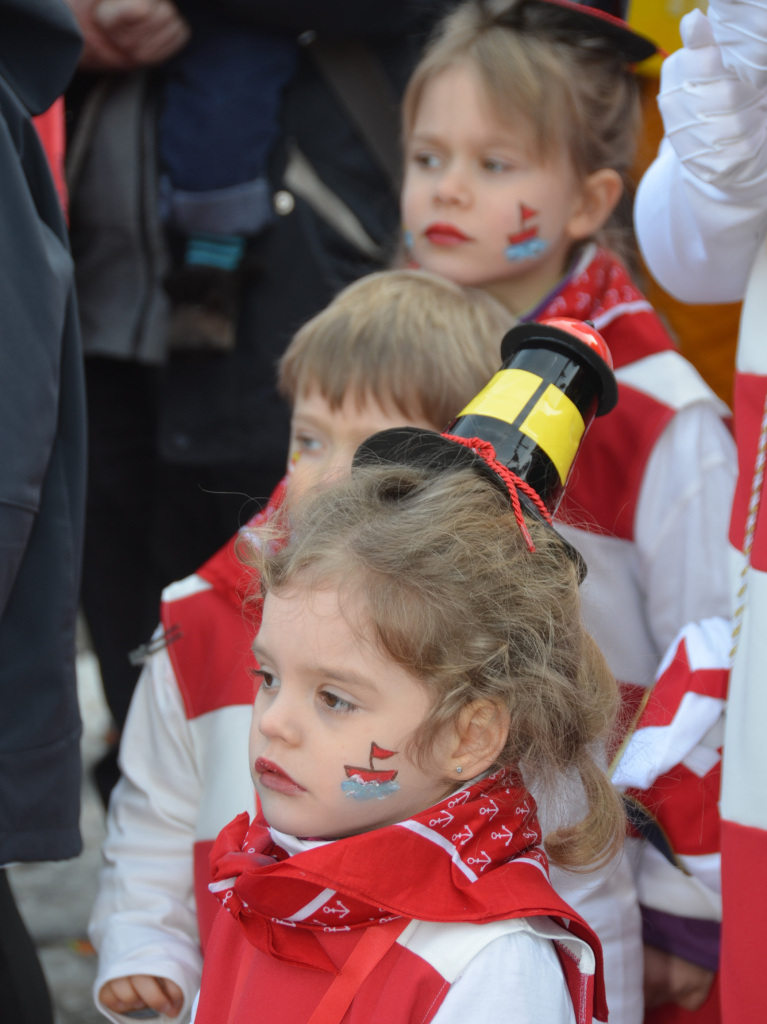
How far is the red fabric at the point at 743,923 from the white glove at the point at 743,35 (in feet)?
3.02

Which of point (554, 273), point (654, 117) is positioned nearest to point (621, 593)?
point (554, 273)

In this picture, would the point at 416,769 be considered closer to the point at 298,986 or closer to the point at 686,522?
the point at 298,986

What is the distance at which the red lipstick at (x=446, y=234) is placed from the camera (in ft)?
7.18

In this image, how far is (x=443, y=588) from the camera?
1319 millimetres

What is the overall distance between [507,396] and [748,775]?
1.92 ft

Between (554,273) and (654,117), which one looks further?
(654,117)

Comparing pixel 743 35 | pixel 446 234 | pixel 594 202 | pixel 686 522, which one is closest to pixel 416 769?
pixel 686 522

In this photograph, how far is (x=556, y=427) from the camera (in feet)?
4.53

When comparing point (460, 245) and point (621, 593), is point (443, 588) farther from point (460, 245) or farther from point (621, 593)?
point (460, 245)

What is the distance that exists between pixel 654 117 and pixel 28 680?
2073 millimetres

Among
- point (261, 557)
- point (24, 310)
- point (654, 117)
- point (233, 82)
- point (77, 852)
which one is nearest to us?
point (261, 557)

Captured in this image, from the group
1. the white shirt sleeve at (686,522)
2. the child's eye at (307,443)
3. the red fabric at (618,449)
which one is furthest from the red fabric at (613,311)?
the child's eye at (307,443)

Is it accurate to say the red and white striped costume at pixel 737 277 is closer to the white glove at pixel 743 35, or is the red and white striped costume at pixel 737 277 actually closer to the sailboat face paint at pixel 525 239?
the white glove at pixel 743 35

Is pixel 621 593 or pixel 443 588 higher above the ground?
pixel 443 588
